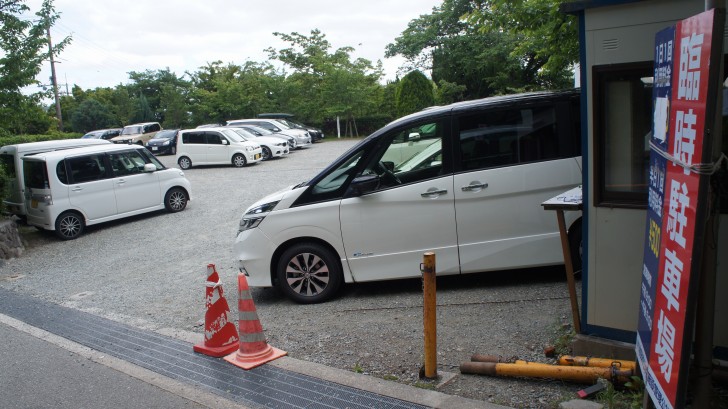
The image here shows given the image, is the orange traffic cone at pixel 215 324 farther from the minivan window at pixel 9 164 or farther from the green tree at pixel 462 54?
the green tree at pixel 462 54

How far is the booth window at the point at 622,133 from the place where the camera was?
416 centimetres

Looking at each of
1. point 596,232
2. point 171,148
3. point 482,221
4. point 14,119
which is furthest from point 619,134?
point 171,148

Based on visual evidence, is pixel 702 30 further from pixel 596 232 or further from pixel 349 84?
pixel 349 84

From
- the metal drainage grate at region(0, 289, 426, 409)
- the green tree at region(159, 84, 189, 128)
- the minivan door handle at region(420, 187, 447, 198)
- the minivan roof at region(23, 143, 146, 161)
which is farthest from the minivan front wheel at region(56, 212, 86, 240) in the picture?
the green tree at region(159, 84, 189, 128)

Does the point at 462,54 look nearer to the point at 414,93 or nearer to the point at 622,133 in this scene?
the point at 414,93

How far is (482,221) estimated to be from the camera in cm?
653

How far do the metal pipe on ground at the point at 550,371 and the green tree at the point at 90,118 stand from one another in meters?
57.4

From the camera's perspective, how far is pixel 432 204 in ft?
21.7

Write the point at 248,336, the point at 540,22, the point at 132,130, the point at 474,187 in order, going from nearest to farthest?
the point at 248,336, the point at 474,187, the point at 540,22, the point at 132,130

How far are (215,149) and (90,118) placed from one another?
3774cm

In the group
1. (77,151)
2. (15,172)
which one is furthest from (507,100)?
(15,172)

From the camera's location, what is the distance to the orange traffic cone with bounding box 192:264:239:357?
18.9ft

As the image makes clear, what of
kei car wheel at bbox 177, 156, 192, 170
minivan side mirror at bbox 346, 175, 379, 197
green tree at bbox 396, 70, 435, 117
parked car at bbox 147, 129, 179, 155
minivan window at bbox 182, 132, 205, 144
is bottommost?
kei car wheel at bbox 177, 156, 192, 170

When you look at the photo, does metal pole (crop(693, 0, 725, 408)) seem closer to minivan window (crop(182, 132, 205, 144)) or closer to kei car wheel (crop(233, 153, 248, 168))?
kei car wheel (crop(233, 153, 248, 168))
